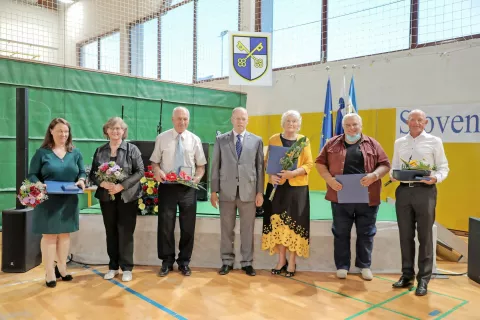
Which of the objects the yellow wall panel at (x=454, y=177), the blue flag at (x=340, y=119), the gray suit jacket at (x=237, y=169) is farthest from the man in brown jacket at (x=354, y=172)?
the blue flag at (x=340, y=119)

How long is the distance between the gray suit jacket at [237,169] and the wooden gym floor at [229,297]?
31.6 inches

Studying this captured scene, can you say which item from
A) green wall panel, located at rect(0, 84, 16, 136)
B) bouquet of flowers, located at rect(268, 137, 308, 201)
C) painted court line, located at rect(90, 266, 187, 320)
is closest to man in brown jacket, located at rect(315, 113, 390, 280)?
bouquet of flowers, located at rect(268, 137, 308, 201)

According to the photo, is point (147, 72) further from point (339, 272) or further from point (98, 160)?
point (339, 272)

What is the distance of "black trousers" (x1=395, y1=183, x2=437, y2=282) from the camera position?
2887mm

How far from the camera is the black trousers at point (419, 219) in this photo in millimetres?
2887

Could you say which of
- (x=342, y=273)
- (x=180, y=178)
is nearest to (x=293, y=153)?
(x=180, y=178)

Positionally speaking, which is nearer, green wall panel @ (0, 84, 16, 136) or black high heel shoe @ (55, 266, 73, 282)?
black high heel shoe @ (55, 266, 73, 282)

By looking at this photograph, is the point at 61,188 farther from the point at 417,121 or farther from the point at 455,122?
the point at 455,122

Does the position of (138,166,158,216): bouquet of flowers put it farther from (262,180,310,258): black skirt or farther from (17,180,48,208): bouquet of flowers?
(262,180,310,258): black skirt

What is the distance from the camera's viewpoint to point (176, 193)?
3.31 m

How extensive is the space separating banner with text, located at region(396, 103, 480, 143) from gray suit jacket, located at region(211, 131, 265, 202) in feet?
11.4

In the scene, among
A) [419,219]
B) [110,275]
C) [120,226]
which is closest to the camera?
[419,219]

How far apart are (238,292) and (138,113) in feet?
14.1

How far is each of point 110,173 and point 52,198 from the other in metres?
0.53
